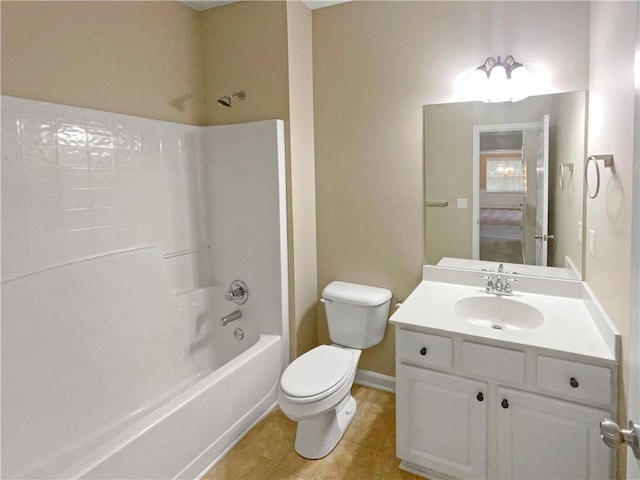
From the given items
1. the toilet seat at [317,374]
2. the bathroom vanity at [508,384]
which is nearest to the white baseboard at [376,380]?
the toilet seat at [317,374]

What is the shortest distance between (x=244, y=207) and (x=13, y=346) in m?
1.35

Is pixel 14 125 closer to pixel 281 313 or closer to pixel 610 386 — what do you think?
pixel 281 313

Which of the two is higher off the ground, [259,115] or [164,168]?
[259,115]

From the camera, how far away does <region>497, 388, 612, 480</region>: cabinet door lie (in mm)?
1429

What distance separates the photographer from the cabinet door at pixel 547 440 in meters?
1.43

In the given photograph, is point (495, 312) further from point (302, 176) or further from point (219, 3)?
point (219, 3)

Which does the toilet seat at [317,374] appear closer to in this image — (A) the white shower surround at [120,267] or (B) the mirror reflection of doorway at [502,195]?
(A) the white shower surround at [120,267]

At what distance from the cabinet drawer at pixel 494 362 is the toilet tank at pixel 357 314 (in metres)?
0.73

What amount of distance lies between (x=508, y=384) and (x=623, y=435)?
91cm

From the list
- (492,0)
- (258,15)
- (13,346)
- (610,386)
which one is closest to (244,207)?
(258,15)

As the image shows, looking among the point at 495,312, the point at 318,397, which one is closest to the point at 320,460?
the point at 318,397

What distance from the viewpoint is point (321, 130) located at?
255cm

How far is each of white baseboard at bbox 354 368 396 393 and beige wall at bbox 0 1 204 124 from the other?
2.08m

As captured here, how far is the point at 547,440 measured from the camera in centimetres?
151
